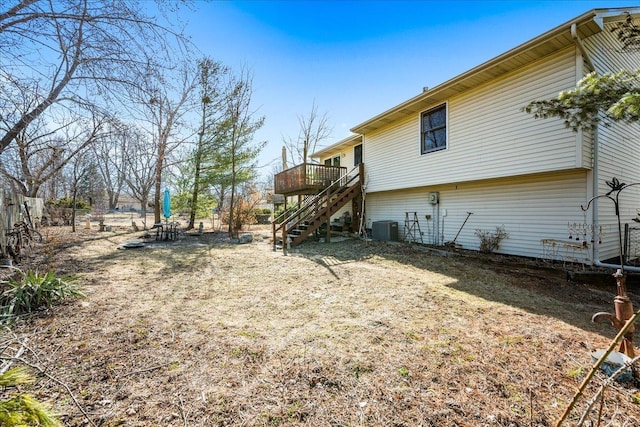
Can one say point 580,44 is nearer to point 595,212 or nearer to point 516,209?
point 595,212

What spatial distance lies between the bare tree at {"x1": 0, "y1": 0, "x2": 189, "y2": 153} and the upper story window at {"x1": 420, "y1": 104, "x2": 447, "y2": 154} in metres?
7.81

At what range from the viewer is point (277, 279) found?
5625mm

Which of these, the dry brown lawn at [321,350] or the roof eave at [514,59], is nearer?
the dry brown lawn at [321,350]

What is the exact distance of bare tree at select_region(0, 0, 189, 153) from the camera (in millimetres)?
2986

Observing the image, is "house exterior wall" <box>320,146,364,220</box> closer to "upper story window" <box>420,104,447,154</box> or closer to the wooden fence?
"upper story window" <box>420,104,447,154</box>

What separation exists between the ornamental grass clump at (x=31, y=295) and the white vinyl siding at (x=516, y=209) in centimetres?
976

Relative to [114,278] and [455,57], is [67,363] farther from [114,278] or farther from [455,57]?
[455,57]

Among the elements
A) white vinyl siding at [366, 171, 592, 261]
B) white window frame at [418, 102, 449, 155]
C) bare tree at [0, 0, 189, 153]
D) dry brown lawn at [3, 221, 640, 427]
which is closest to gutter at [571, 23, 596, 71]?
white vinyl siding at [366, 171, 592, 261]

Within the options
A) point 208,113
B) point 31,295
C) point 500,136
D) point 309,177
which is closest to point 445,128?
point 500,136

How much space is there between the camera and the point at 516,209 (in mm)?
7629

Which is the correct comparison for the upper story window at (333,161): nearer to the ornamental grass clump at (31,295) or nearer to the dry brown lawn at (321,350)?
the dry brown lawn at (321,350)

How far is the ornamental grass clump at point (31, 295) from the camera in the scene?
344 cm

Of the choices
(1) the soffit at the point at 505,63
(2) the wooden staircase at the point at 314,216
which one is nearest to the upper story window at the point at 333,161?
(2) the wooden staircase at the point at 314,216

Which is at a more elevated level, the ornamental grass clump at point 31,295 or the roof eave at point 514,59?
the roof eave at point 514,59
